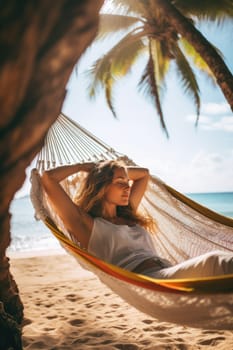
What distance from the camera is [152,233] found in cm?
197

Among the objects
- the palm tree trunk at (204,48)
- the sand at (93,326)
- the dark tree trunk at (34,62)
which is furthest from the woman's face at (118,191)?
the palm tree trunk at (204,48)

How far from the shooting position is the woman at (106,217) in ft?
5.12

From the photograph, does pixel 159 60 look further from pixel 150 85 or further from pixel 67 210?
pixel 67 210

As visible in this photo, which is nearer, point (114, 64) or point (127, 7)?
point (127, 7)

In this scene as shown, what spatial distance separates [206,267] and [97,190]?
635 millimetres

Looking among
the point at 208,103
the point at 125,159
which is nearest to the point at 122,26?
the point at 125,159

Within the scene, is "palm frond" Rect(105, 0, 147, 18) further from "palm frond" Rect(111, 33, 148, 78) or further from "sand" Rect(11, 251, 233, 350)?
"sand" Rect(11, 251, 233, 350)

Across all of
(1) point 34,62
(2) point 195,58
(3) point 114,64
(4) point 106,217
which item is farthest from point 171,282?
(2) point 195,58

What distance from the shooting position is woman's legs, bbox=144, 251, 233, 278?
49.4 inches

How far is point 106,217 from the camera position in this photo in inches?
68.7

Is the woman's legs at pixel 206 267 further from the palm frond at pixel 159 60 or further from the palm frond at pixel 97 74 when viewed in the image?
the palm frond at pixel 159 60

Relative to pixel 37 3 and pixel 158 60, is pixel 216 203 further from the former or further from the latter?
pixel 37 3

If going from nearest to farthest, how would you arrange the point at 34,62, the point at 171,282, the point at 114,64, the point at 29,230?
the point at 34,62 → the point at 171,282 → the point at 114,64 → the point at 29,230

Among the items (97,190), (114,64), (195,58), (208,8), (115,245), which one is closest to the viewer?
(115,245)
